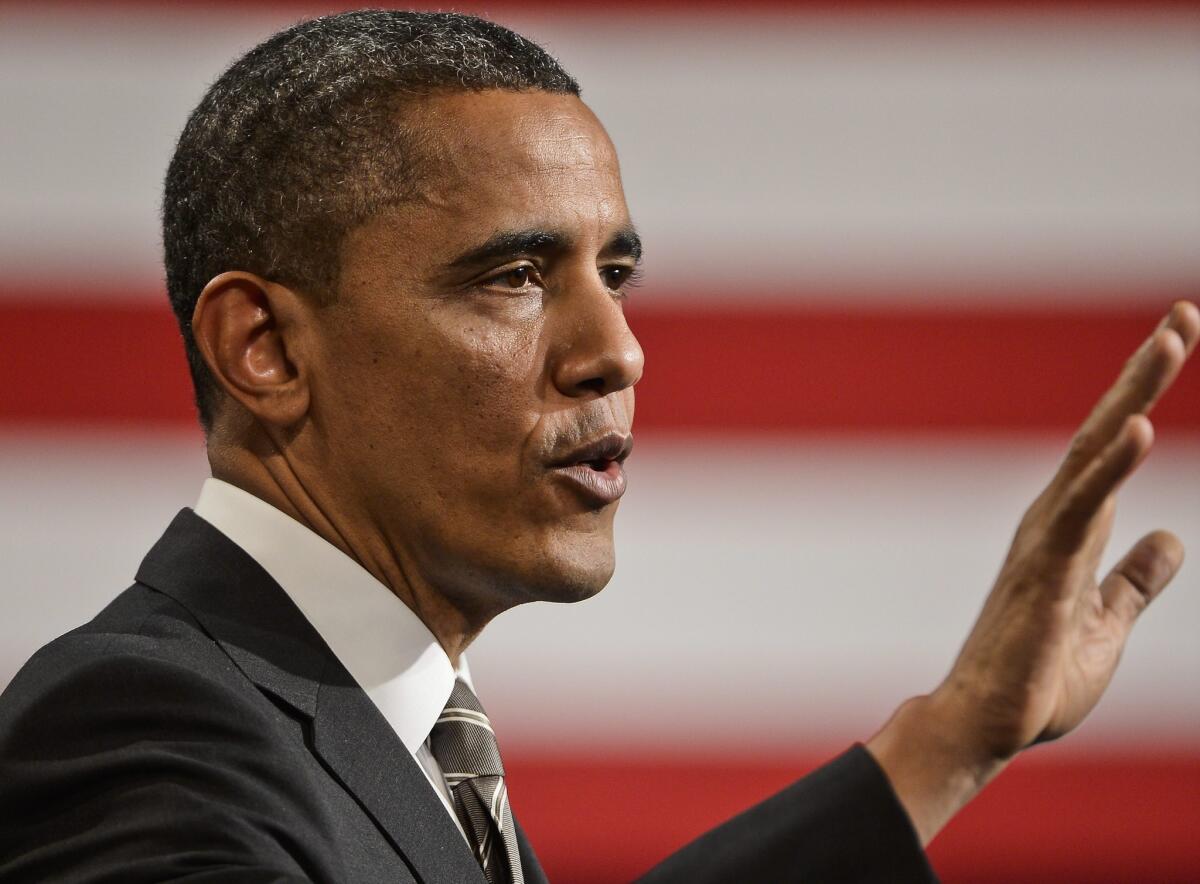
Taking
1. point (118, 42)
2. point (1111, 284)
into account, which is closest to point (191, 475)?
point (118, 42)

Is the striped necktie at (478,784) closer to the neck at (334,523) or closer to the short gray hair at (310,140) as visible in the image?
the neck at (334,523)

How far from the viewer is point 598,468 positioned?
124 centimetres

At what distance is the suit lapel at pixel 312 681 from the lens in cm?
106

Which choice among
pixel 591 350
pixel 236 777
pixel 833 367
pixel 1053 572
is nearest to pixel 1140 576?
pixel 1053 572

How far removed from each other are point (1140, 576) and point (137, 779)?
0.74 m

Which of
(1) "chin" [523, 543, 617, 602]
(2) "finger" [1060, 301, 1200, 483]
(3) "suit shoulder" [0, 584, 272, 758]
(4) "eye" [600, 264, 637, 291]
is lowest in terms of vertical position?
(3) "suit shoulder" [0, 584, 272, 758]

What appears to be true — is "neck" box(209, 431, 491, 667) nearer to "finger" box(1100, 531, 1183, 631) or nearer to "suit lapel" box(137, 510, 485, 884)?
"suit lapel" box(137, 510, 485, 884)

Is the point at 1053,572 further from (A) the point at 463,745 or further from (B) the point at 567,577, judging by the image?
(A) the point at 463,745

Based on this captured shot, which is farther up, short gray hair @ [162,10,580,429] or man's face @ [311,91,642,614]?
short gray hair @ [162,10,580,429]

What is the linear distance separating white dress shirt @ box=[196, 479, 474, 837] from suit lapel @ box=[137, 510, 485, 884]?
21 mm

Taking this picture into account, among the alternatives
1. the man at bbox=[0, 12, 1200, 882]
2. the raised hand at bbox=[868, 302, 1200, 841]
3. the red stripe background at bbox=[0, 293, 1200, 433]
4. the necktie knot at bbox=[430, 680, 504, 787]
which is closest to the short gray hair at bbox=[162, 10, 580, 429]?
the man at bbox=[0, 12, 1200, 882]

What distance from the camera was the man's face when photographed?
120 cm

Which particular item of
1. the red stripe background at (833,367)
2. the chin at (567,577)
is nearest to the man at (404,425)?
the chin at (567,577)

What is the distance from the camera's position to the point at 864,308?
9.12ft
